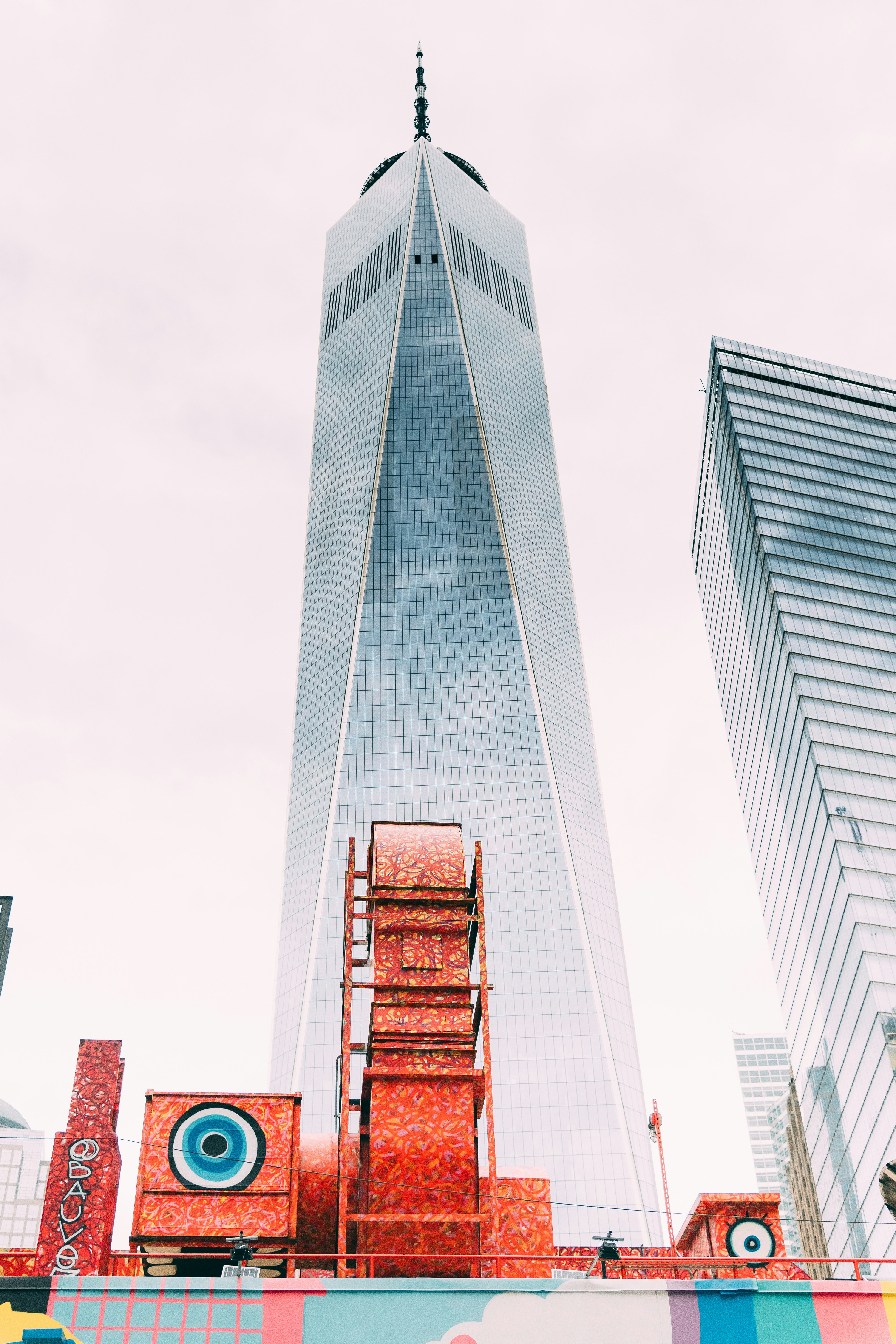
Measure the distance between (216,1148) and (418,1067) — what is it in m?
4.61

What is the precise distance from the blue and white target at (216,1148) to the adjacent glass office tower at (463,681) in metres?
78.1

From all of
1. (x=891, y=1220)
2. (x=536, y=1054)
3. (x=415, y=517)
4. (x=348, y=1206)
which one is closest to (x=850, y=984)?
(x=891, y=1220)

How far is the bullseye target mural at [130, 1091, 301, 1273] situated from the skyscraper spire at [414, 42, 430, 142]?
171183 mm

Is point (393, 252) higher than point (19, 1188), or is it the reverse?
point (393, 252)

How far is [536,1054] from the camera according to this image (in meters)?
106

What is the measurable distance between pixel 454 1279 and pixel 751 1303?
5.35 m

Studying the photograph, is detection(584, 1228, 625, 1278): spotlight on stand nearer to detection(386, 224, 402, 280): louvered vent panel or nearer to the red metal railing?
the red metal railing

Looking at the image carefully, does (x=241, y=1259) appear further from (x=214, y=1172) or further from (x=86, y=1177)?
(x=86, y=1177)

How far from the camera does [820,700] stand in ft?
378

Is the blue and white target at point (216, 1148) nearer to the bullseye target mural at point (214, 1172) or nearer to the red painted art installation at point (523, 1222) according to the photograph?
the bullseye target mural at point (214, 1172)

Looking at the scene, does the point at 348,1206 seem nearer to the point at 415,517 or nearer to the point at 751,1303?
the point at 751,1303

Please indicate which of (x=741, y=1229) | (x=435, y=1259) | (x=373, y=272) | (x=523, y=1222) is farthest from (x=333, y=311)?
(x=435, y=1259)

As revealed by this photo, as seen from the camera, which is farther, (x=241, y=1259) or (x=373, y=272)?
(x=373, y=272)

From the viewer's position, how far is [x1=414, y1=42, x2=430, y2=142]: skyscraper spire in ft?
586
